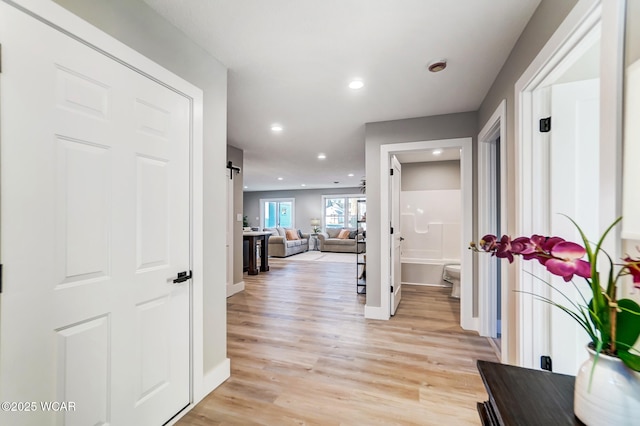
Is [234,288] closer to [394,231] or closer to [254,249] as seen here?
[254,249]

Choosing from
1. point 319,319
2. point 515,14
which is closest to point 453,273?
point 319,319

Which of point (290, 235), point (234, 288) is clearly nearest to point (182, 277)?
point (234, 288)

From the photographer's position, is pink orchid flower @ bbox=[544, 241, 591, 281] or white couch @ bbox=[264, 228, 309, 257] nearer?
pink orchid flower @ bbox=[544, 241, 591, 281]

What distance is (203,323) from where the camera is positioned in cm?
188

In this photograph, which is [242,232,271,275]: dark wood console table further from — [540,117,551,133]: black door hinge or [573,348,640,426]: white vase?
[573,348,640,426]: white vase

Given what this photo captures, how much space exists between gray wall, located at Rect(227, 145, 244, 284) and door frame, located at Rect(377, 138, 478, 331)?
246 centimetres

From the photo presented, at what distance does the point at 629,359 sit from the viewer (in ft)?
1.99

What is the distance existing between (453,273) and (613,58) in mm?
3950

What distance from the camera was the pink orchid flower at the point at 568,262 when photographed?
676 millimetres

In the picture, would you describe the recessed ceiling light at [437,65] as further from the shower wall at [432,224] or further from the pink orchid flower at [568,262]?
the shower wall at [432,224]

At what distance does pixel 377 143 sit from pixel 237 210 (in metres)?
2.63

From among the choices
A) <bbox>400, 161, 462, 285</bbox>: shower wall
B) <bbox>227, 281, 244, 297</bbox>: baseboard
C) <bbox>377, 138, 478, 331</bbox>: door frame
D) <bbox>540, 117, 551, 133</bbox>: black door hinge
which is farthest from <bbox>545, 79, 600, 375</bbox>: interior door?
<bbox>227, 281, 244, 297</bbox>: baseboard

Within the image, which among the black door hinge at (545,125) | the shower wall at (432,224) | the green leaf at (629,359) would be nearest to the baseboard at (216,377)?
the green leaf at (629,359)

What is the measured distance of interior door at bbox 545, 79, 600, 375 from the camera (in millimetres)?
1479
